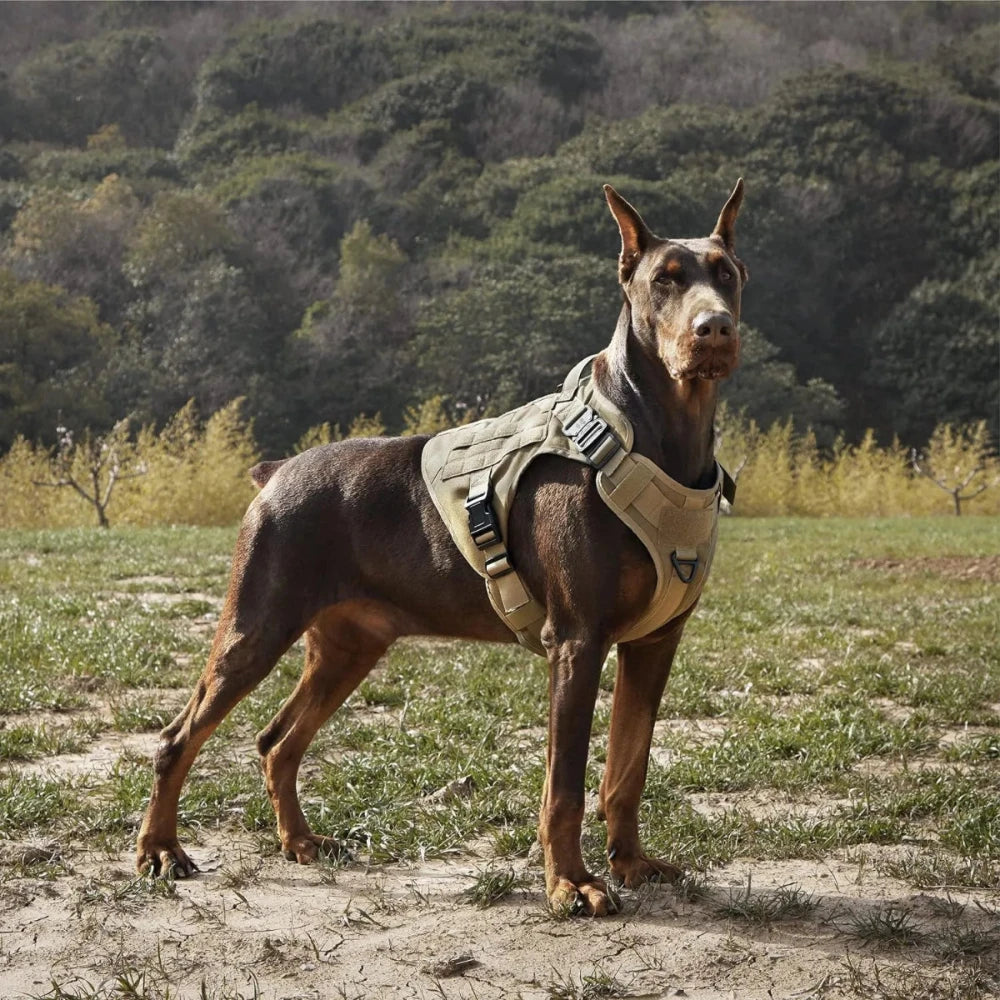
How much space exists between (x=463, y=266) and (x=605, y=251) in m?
3.95

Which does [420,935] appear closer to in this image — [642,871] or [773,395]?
[642,871]

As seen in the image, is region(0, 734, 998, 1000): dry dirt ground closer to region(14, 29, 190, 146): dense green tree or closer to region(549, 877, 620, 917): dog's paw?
region(549, 877, 620, 917): dog's paw

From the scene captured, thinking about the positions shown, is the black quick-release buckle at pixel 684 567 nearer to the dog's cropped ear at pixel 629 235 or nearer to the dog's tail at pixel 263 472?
the dog's cropped ear at pixel 629 235

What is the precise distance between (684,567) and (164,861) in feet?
5.70

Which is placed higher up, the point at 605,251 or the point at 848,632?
the point at 605,251

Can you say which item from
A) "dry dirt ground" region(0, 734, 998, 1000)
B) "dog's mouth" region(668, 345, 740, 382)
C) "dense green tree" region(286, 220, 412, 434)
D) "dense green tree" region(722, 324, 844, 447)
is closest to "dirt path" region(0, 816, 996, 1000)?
"dry dirt ground" region(0, 734, 998, 1000)

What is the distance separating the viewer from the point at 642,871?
3.68m

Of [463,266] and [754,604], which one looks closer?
[754,604]

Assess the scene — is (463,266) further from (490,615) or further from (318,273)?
(490,615)

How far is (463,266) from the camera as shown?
1281 inches

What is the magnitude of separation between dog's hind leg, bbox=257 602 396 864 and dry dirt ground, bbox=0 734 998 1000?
201 millimetres

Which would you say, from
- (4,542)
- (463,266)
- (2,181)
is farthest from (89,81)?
(4,542)

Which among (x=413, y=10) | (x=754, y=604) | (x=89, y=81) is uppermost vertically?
(x=413, y=10)

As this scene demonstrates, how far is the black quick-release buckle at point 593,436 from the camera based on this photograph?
3484mm
